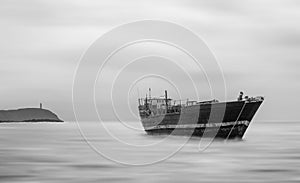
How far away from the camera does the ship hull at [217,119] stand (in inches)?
2707

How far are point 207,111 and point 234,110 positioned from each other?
13.4 ft

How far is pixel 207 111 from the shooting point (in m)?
71.2

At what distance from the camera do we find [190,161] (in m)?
46.1

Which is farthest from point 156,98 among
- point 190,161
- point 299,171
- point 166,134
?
point 299,171

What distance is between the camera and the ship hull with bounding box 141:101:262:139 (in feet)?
226

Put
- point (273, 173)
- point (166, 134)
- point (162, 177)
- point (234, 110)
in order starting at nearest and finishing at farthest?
point (162, 177) < point (273, 173) < point (234, 110) < point (166, 134)

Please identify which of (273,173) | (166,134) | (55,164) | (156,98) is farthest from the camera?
(156,98)

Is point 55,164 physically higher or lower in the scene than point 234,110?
lower

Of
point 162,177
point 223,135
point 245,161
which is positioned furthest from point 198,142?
point 162,177

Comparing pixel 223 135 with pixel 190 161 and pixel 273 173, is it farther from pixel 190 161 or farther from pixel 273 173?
pixel 273 173

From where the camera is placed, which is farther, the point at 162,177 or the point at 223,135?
the point at 223,135

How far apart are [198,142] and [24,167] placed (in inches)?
1320

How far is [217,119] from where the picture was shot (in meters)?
70.4

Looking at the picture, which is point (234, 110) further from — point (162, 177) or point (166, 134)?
point (162, 177)
